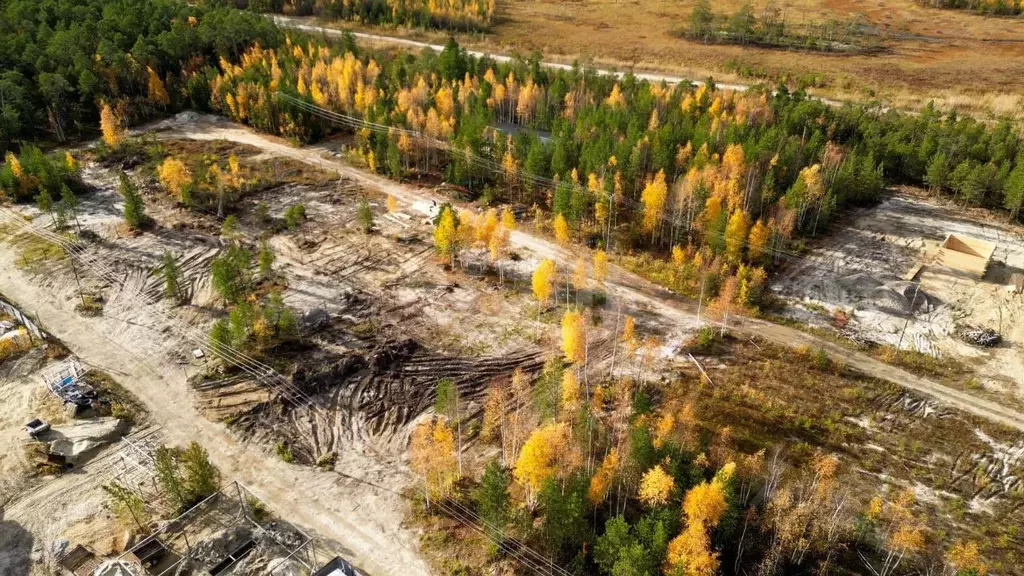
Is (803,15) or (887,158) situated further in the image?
(803,15)

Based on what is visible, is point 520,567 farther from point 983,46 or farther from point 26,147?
point 983,46

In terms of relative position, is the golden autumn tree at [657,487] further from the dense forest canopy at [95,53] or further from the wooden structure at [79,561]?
the dense forest canopy at [95,53]

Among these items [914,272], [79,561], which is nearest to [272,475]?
[79,561]

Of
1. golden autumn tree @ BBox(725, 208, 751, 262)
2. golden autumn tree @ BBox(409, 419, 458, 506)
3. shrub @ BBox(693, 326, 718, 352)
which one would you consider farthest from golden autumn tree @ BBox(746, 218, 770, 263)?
golden autumn tree @ BBox(409, 419, 458, 506)

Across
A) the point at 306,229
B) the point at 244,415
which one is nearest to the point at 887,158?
the point at 306,229

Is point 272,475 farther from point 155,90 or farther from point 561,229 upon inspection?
point 155,90

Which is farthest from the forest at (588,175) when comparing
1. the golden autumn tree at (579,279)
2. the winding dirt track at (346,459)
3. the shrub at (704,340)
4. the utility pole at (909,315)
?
the utility pole at (909,315)

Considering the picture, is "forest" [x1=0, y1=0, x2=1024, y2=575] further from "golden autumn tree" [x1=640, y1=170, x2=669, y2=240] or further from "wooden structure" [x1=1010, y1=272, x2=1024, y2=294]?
"wooden structure" [x1=1010, y1=272, x2=1024, y2=294]
